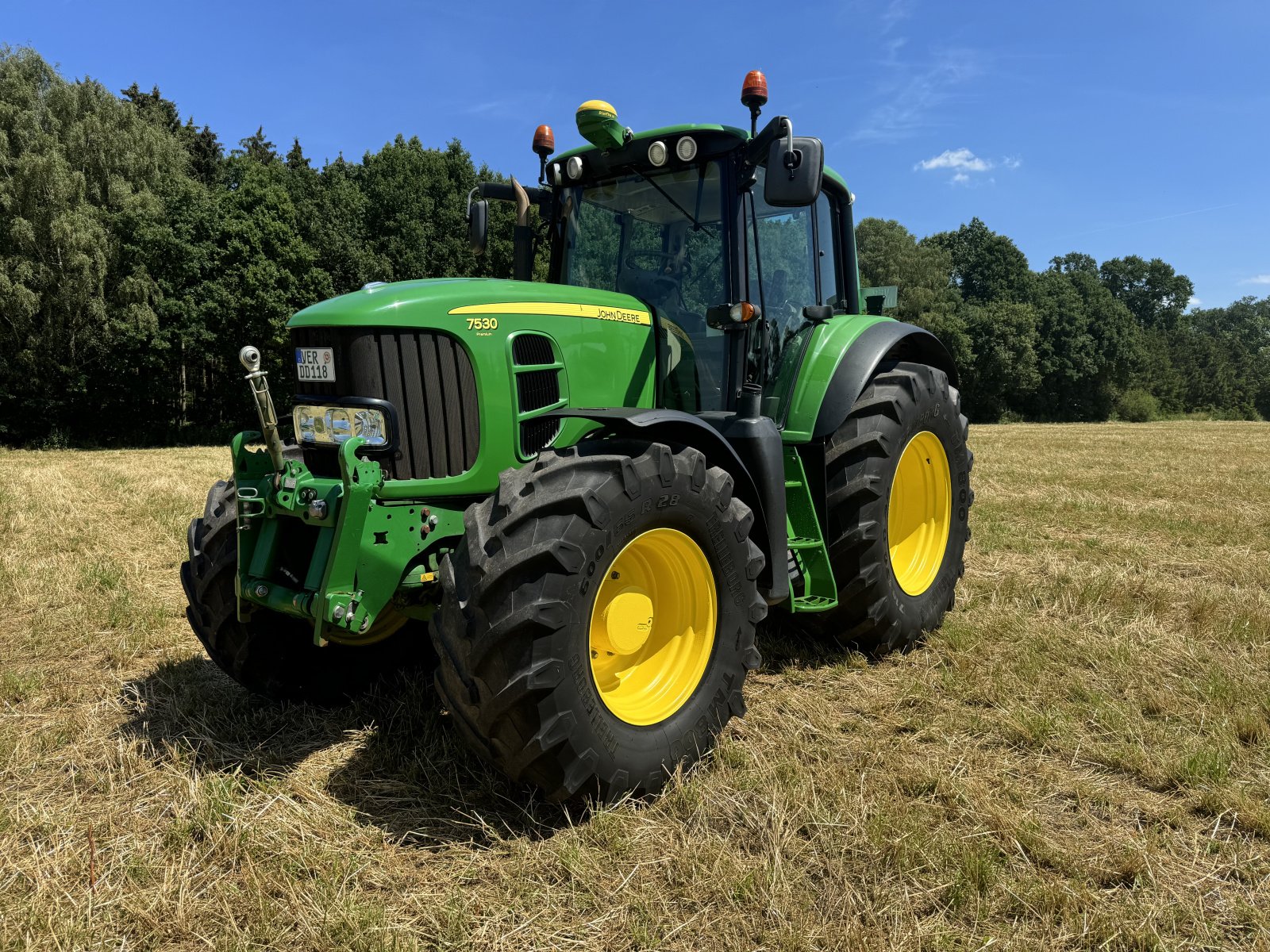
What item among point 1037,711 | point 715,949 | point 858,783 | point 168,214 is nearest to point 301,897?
point 715,949

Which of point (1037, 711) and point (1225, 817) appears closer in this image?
point (1225, 817)

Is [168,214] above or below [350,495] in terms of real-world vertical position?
above

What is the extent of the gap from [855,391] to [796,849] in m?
2.35

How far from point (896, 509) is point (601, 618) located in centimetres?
244

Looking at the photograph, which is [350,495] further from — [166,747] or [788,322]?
[788,322]

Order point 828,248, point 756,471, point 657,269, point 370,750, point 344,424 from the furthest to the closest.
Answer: point 828,248
point 657,269
point 756,471
point 370,750
point 344,424

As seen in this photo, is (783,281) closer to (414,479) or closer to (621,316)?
(621,316)

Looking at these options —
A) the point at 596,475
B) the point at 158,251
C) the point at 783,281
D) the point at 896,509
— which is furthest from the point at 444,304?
the point at 158,251

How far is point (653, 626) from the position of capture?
3.31 metres

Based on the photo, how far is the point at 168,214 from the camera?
2533cm

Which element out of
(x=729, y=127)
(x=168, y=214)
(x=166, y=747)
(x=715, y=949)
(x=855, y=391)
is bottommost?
(x=715, y=949)

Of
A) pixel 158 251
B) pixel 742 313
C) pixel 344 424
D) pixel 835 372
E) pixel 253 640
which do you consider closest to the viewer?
pixel 344 424

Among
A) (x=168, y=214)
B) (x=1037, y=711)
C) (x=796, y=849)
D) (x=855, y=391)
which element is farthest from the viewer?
(x=168, y=214)

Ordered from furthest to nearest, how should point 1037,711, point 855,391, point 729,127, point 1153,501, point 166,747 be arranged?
point 1153,501 → point 855,391 → point 729,127 → point 1037,711 → point 166,747
